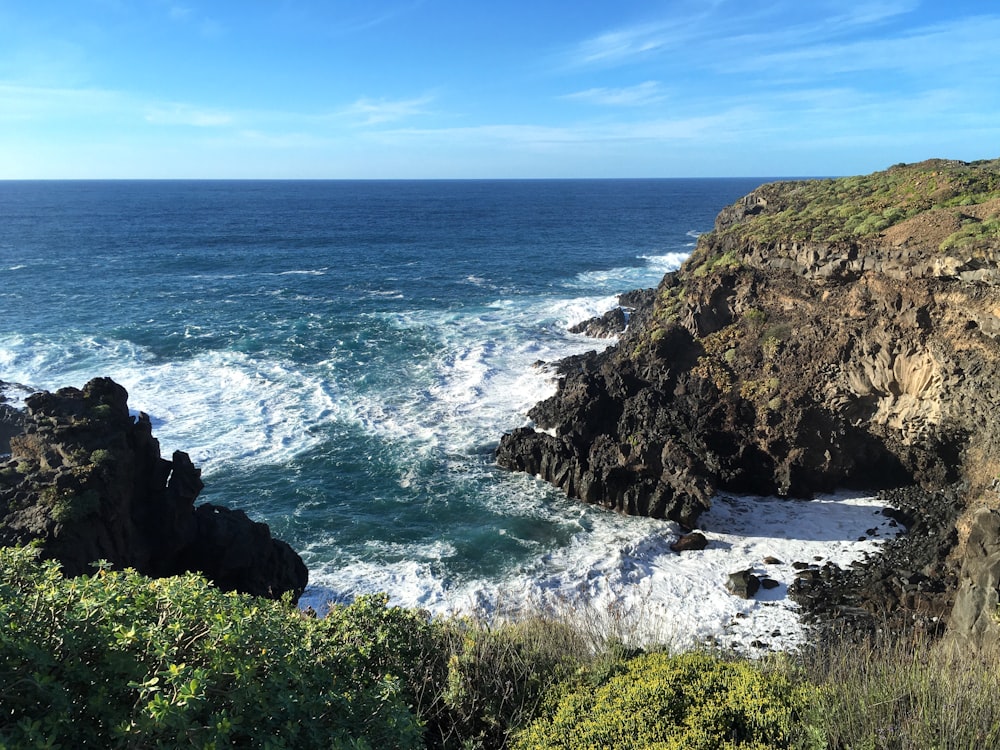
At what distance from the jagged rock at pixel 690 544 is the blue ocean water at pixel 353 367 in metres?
2.02

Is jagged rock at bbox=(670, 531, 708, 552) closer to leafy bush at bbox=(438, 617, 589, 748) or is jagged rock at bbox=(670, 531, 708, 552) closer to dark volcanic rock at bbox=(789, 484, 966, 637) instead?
dark volcanic rock at bbox=(789, 484, 966, 637)

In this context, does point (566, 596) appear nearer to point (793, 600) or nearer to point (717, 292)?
point (793, 600)

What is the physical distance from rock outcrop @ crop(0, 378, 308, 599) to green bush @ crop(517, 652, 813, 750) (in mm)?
13115

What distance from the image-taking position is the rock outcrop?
1909cm

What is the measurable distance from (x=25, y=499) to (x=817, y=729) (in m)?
21.1

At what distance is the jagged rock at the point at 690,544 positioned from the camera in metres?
25.9

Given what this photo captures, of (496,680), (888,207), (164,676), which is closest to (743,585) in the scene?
(496,680)

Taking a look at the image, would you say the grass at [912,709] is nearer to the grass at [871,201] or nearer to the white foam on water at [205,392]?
the white foam on water at [205,392]

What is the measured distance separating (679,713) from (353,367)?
4037 centimetres

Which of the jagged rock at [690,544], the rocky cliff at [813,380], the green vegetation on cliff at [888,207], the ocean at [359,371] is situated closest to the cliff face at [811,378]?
the rocky cliff at [813,380]

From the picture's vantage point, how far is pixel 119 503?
20.6 meters

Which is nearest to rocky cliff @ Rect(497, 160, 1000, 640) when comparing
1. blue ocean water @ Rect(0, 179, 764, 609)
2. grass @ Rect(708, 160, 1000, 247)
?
grass @ Rect(708, 160, 1000, 247)

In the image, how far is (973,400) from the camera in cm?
2708

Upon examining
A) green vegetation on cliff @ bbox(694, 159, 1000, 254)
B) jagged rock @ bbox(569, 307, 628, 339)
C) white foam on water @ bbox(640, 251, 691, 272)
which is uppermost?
green vegetation on cliff @ bbox(694, 159, 1000, 254)
